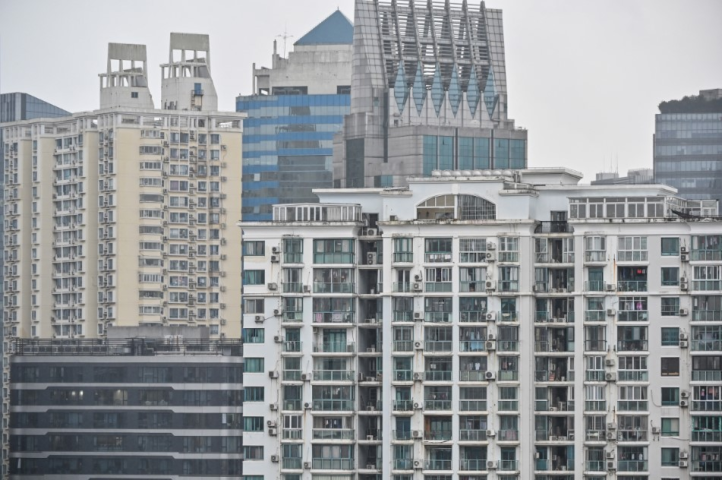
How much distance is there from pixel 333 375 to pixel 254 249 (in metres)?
8.26

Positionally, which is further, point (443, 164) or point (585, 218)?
point (443, 164)

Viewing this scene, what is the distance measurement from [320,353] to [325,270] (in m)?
4.53

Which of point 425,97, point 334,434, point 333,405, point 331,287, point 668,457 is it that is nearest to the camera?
point 668,457

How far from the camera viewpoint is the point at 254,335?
13362 centimetres

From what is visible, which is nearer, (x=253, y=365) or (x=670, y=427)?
(x=670, y=427)

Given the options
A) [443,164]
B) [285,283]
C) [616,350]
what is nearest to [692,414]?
[616,350]

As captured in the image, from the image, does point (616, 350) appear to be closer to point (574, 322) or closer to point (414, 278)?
point (574, 322)

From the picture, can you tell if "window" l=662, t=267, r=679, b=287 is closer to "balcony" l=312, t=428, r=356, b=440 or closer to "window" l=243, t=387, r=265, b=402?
"balcony" l=312, t=428, r=356, b=440

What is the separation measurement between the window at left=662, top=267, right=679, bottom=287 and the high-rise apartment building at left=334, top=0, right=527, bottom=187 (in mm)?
40970

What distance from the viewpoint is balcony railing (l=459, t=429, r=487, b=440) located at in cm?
12938

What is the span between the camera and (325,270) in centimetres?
13300

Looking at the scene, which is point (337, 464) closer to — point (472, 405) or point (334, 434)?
point (334, 434)

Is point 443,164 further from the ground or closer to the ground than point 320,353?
further from the ground

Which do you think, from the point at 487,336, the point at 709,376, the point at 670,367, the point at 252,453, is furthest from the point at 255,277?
the point at 709,376
